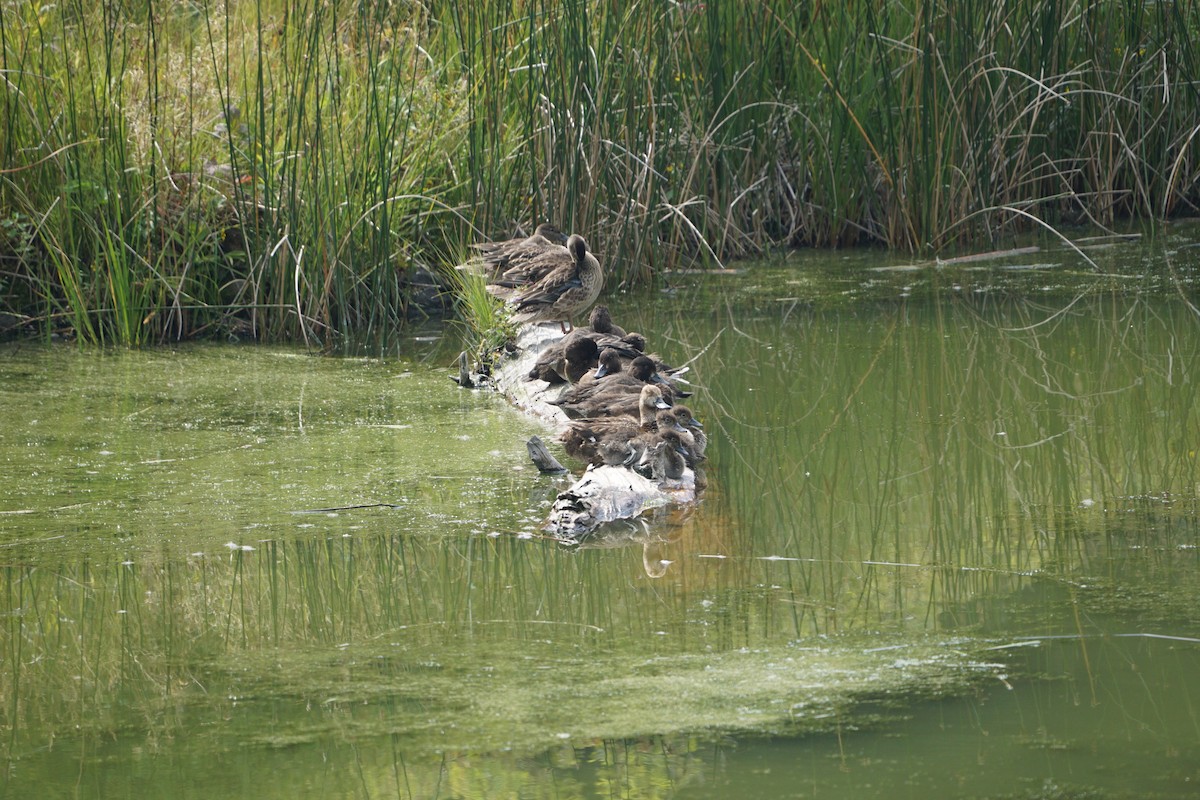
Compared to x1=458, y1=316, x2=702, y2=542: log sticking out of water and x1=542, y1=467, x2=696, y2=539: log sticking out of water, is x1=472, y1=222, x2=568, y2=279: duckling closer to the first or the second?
x1=458, y1=316, x2=702, y2=542: log sticking out of water

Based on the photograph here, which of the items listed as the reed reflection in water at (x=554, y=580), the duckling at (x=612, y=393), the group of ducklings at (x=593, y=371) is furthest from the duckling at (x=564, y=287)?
the duckling at (x=612, y=393)

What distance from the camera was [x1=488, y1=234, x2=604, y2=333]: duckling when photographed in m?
6.16

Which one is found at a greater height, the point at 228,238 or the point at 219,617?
the point at 228,238

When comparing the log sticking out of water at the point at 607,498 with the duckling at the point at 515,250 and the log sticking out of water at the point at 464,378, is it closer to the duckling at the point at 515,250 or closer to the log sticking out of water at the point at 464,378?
the log sticking out of water at the point at 464,378

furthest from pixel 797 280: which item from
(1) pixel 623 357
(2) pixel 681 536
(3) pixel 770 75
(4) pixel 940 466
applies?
(2) pixel 681 536

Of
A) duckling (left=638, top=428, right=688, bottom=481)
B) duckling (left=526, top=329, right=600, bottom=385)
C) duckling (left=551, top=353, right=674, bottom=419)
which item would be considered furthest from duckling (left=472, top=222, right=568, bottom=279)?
duckling (left=638, top=428, right=688, bottom=481)

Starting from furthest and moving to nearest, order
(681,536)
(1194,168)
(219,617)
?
(1194,168), (681,536), (219,617)

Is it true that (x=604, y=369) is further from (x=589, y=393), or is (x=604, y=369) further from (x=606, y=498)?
(x=606, y=498)

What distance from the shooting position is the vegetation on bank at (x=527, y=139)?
688 cm

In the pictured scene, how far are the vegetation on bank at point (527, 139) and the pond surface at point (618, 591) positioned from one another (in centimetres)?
85

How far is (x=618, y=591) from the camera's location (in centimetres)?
354

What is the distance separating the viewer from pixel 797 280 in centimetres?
816

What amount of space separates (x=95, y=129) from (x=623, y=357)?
9.70 feet

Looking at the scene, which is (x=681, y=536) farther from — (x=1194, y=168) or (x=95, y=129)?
(x=1194, y=168)
